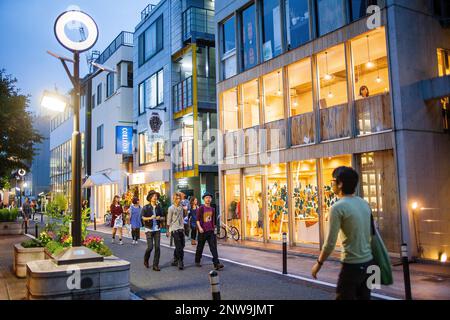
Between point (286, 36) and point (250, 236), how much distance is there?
8048 mm

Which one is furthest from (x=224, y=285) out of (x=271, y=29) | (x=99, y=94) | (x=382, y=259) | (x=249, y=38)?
(x=99, y=94)

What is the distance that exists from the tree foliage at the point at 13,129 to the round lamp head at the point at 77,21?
59.7 ft

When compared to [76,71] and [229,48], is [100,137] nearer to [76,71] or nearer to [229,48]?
[229,48]

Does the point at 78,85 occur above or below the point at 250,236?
above

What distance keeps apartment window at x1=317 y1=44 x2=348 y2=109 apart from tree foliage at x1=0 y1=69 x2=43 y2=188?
1750 centimetres

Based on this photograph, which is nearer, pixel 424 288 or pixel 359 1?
pixel 424 288

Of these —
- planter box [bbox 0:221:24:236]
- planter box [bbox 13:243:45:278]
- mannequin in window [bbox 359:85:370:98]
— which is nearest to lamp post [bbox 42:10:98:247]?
planter box [bbox 13:243:45:278]

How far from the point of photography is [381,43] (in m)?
12.5

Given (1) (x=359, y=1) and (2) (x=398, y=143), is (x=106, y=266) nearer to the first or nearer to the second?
(2) (x=398, y=143)

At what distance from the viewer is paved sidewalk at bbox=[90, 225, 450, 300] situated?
7934 mm

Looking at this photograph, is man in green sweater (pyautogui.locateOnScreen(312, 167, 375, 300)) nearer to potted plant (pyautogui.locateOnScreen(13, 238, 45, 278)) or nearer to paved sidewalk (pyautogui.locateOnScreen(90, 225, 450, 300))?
paved sidewalk (pyautogui.locateOnScreen(90, 225, 450, 300))

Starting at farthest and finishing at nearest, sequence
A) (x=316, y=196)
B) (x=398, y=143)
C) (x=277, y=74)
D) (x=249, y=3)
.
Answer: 1. (x=249, y=3)
2. (x=277, y=74)
3. (x=316, y=196)
4. (x=398, y=143)
